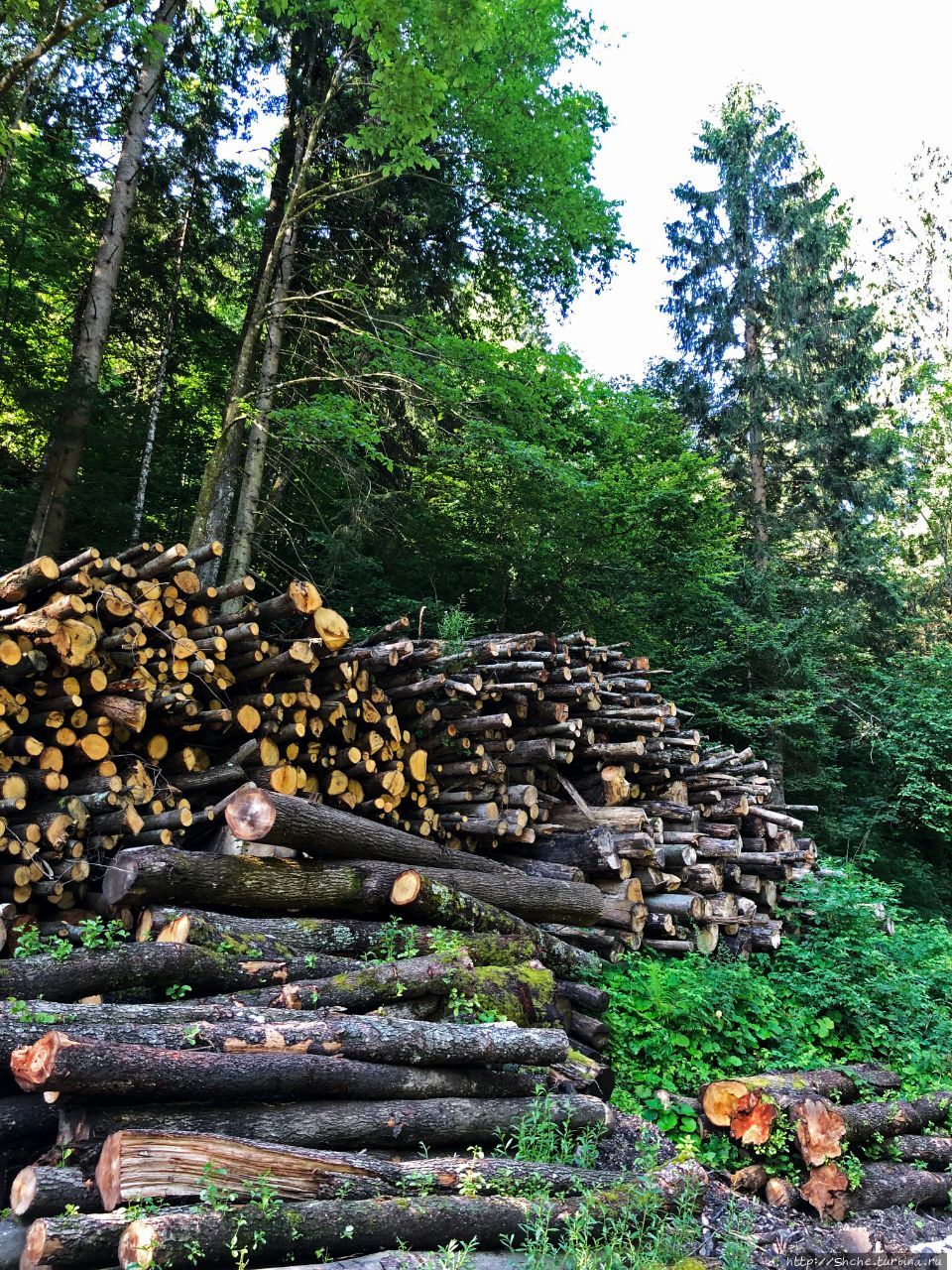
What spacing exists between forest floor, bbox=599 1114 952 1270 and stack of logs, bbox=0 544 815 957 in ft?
7.17

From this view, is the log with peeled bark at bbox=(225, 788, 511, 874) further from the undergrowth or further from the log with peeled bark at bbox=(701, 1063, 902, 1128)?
the log with peeled bark at bbox=(701, 1063, 902, 1128)

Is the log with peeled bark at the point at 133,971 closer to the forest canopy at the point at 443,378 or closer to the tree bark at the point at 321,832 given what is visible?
the tree bark at the point at 321,832

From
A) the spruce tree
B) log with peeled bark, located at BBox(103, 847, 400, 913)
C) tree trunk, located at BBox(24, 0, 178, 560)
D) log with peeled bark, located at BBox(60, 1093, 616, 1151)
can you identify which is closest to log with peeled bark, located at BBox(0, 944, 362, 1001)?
log with peeled bark, located at BBox(103, 847, 400, 913)

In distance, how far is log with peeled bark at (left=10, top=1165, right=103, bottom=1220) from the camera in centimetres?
300

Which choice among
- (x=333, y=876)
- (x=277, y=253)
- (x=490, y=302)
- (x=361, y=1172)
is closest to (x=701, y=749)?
(x=333, y=876)

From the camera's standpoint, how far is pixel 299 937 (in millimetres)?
5184

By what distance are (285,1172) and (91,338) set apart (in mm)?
10291

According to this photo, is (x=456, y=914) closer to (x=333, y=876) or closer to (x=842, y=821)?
(x=333, y=876)

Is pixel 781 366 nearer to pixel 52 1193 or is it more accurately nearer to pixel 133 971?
pixel 133 971

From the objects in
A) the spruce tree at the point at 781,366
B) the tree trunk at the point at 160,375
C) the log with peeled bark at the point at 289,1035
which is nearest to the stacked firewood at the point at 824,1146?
the log with peeled bark at the point at 289,1035

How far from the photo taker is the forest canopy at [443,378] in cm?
1188

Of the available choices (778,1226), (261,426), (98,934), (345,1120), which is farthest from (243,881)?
(261,426)

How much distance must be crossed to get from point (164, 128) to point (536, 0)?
607 centimetres

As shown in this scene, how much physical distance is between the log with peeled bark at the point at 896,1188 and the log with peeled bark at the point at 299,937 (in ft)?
7.88
